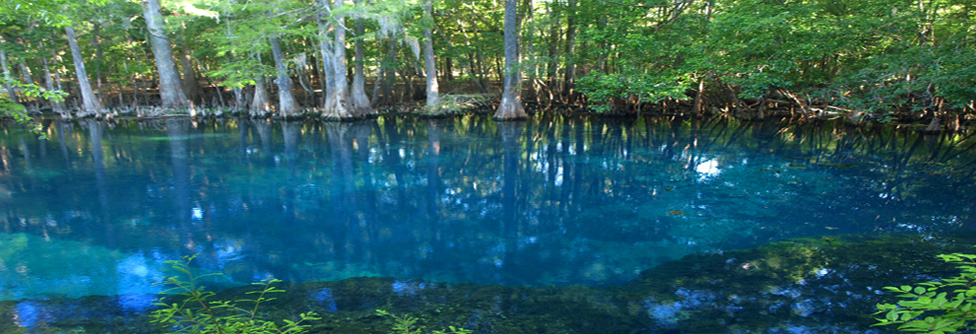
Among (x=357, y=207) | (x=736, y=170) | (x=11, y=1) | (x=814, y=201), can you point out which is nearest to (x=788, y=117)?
(x=736, y=170)

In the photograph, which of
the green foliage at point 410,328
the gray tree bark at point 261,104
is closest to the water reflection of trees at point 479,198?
the green foliage at point 410,328

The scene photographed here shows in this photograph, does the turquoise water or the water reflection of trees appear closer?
the turquoise water

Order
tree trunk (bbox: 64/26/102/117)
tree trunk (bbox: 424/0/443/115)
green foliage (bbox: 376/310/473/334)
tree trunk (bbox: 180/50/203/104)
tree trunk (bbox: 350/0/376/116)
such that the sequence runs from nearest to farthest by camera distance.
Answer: green foliage (bbox: 376/310/473/334), tree trunk (bbox: 64/26/102/117), tree trunk (bbox: 424/0/443/115), tree trunk (bbox: 350/0/376/116), tree trunk (bbox: 180/50/203/104)

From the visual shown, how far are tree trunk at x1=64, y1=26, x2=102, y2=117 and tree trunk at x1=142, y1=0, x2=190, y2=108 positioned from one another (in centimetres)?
258

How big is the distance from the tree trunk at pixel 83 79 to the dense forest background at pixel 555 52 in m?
0.06

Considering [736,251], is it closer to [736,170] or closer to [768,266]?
[768,266]

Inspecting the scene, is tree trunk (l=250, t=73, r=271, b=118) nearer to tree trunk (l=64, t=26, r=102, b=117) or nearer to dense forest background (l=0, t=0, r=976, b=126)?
dense forest background (l=0, t=0, r=976, b=126)

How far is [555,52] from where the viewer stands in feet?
73.2

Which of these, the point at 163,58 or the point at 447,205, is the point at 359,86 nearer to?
the point at 163,58

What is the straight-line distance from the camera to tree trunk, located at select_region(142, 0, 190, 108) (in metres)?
20.7

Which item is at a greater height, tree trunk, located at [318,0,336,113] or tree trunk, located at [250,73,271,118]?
tree trunk, located at [318,0,336,113]

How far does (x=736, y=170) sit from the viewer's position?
33.7ft

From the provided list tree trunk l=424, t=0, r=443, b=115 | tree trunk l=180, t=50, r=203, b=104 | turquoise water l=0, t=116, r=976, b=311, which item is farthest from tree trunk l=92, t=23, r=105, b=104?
tree trunk l=424, t=0, r=443, b=115

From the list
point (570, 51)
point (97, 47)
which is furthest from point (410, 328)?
point (97, 47)
